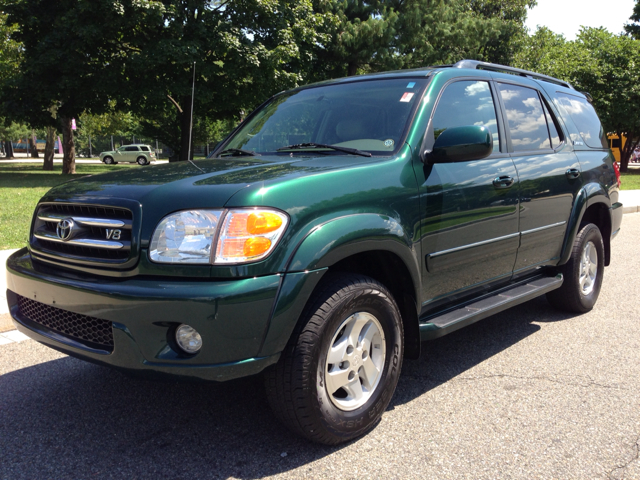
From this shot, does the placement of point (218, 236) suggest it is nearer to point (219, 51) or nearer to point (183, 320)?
point (183, 320)

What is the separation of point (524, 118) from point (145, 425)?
3.26m

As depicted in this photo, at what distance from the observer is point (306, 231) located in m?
2.50

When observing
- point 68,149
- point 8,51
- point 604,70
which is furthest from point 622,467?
point 604,70

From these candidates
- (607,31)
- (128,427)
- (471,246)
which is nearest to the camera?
(128,427)

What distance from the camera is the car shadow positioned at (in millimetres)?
2596

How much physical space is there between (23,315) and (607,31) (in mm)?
38515

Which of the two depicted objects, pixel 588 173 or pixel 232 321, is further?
pixel 588 173

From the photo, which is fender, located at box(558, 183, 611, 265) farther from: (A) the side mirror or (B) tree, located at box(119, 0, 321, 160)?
(B) tree, located at box(119, 0, 321, 160)

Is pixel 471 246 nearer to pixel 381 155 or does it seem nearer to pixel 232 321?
pixel 381 155

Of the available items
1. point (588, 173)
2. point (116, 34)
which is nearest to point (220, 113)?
point (116, 34)

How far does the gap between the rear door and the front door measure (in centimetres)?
14

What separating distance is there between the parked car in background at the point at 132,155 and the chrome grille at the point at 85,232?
4634 cm

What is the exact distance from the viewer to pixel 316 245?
2.50 m

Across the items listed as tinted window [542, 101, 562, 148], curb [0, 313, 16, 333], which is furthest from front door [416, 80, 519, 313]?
curb [0, 313, 16, 333]
